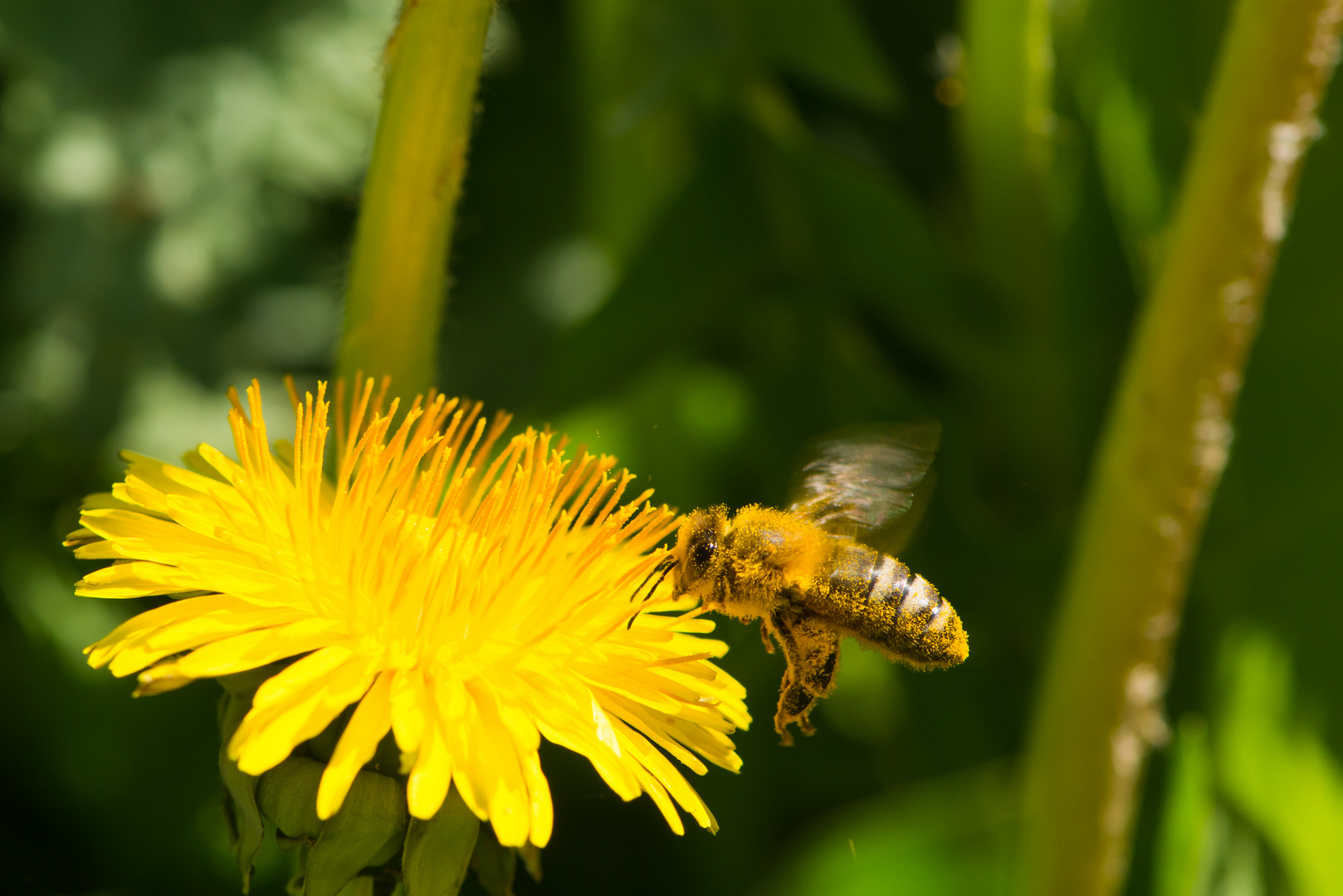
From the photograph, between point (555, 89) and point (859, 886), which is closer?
point (859, 886)

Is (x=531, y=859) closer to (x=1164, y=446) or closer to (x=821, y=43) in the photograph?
(x=1164, y=446)

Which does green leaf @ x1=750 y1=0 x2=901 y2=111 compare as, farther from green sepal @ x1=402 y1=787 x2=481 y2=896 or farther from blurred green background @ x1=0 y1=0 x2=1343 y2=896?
green sepal @ x1=402 y1=787 x2=481 y2=896

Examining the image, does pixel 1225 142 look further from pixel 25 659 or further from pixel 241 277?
pixel 25 659

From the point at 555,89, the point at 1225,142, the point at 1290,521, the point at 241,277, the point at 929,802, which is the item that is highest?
the point at 555,89

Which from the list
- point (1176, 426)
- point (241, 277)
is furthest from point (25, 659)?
point (1176, 426)

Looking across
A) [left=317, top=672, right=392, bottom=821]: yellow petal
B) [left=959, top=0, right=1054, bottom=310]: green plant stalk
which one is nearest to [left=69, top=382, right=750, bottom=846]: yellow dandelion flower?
[left=317, top=672, right=392, bottom=821]: yellow petal

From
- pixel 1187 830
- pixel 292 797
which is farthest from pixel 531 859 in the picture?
pixel 1187 830

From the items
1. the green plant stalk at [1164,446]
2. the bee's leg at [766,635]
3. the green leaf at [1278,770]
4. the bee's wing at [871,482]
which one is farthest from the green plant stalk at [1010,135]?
the bee's leg at [766,635]

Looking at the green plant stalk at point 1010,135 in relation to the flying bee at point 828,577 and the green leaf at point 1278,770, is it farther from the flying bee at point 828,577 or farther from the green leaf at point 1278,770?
the flying bee at point 828,577
